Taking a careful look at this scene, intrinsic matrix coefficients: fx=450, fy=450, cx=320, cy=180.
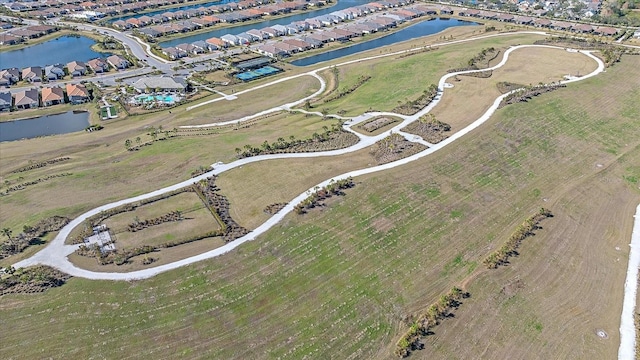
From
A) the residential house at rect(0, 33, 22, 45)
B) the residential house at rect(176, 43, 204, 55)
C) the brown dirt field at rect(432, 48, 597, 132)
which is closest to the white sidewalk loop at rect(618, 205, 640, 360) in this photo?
the brown dirt field at rect(432, 48, 597, 132)

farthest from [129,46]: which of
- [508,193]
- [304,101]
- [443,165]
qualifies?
[508,193]

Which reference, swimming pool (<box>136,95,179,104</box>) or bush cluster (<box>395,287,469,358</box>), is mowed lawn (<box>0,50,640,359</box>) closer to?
bush cluster (<box>395,287,469,358</box>)

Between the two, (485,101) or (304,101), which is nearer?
(485,101)

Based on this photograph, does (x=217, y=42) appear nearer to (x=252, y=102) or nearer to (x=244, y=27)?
(x=244, y=27)

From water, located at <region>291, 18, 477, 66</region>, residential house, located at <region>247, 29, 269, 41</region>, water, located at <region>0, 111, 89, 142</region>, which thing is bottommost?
water, located at <region>0, 111, 89, 142</region>

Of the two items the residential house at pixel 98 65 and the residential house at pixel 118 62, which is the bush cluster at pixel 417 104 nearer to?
the residential house at pixel 118 62

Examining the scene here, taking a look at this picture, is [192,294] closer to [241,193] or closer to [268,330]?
[268,330]

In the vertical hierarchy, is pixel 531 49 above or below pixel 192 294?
above
